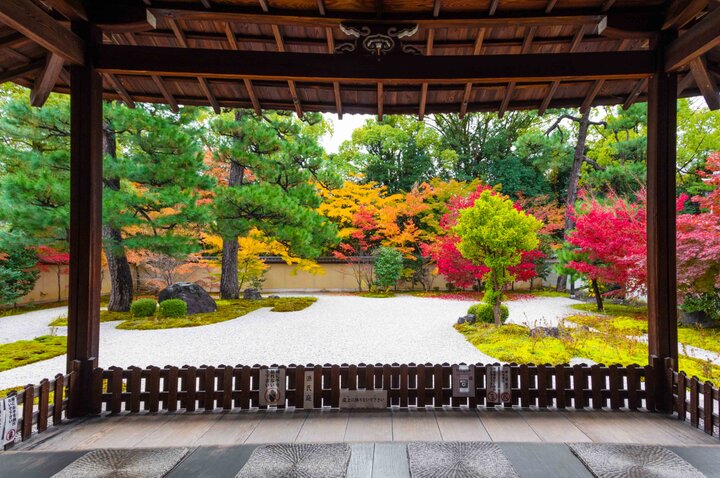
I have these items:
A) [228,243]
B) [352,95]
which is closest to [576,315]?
[352,95]

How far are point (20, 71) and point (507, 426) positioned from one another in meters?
4.04

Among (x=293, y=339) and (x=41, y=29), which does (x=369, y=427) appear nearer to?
(x=41, y=29)

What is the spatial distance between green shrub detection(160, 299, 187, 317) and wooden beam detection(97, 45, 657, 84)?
20.5 ft

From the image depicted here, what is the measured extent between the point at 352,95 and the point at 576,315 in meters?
7.29

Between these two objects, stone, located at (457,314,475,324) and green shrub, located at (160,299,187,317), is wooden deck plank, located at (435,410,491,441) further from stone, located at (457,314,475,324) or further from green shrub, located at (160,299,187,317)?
green shrub, located at (160,299,187,317)

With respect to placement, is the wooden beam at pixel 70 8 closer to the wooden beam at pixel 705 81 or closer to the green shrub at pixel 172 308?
the wooden beam at pixel 705 81

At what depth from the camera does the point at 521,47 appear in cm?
301

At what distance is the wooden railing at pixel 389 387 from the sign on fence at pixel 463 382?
0.03 meters

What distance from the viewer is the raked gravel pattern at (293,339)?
5.38 m

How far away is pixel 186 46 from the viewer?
298cm

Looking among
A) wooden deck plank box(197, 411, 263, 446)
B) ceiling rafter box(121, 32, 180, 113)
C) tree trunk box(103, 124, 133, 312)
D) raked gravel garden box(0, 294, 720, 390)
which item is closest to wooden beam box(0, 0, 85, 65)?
ceiling rafter box(121, 32, 180, 113)

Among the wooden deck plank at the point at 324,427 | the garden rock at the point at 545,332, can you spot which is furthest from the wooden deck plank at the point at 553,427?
the garden rock at the point at 545,332

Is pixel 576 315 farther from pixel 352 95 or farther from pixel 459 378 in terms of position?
pixel 352 95

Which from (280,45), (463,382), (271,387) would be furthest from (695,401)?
(280,45)
